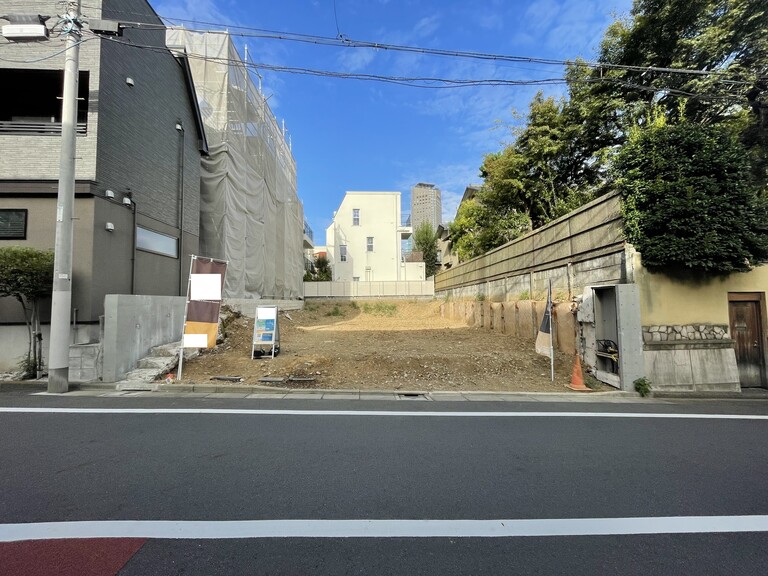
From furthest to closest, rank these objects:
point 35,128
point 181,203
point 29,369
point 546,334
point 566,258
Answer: point 181,203, point 566,258, point 35,128, point 546,334, point 29,369

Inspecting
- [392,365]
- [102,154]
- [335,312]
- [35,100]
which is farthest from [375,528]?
[335,312]

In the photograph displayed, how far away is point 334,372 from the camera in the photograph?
9109mm

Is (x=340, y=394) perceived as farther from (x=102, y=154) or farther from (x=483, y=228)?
(x=483, y=228)

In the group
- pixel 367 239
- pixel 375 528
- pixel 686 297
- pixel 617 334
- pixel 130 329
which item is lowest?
pixel 375 528

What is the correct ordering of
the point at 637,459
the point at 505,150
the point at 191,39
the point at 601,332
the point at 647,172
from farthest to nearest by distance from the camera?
the point at 505,150 < the point at 191,39 < the point at 601,332 < the point at 647,172 < the point at 637,459

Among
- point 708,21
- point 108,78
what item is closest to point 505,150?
point 708,21

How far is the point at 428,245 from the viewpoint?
162ft

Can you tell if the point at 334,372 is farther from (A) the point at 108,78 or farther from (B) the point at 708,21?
(B) the point at 708,21

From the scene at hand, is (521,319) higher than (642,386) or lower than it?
higher

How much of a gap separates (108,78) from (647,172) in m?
12.7

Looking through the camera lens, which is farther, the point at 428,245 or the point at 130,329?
the point at 428,245

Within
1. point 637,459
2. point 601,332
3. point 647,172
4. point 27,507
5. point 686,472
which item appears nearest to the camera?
point 27,507

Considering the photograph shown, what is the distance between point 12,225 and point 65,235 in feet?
9.93

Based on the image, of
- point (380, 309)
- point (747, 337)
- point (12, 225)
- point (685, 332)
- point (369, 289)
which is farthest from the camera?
point (369, 289)
